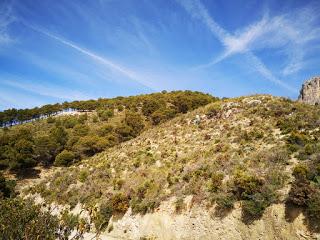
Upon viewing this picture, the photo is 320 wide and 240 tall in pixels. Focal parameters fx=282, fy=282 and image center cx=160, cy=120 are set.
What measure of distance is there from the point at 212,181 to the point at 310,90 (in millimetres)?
49426

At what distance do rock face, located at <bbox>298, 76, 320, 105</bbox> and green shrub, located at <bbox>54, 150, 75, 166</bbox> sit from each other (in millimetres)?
50224

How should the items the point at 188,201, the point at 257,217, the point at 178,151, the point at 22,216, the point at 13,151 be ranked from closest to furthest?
the point at 22,216
the point at 257,217
the point at 188,201
the point at 178,151
the point at 13,151

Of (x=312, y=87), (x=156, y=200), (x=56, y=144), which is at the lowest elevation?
(x=156, y=200)

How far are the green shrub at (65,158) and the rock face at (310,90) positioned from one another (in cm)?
5022

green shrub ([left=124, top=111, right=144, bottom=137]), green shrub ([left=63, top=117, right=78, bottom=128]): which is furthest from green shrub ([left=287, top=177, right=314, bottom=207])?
green shrub ([left=63, top=117, right=78, bottom=128])

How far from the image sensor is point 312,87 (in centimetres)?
6250

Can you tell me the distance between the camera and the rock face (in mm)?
59656

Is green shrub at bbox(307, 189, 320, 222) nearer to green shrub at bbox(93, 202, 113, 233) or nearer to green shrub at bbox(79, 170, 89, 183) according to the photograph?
green shrub at bbox(93, 202, 113, 233)

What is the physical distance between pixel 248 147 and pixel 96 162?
958 inches

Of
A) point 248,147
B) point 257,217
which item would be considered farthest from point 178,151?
point 257,217

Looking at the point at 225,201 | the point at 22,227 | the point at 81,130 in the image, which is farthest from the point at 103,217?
the point at 81,130

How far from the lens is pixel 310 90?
205 ft

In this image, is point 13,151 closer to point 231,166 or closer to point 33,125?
point 33,125

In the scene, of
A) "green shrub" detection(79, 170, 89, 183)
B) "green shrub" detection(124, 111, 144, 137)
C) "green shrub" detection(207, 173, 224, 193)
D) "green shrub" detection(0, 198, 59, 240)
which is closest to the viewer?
"green shrub" detection(0, 198, 59, 240)
